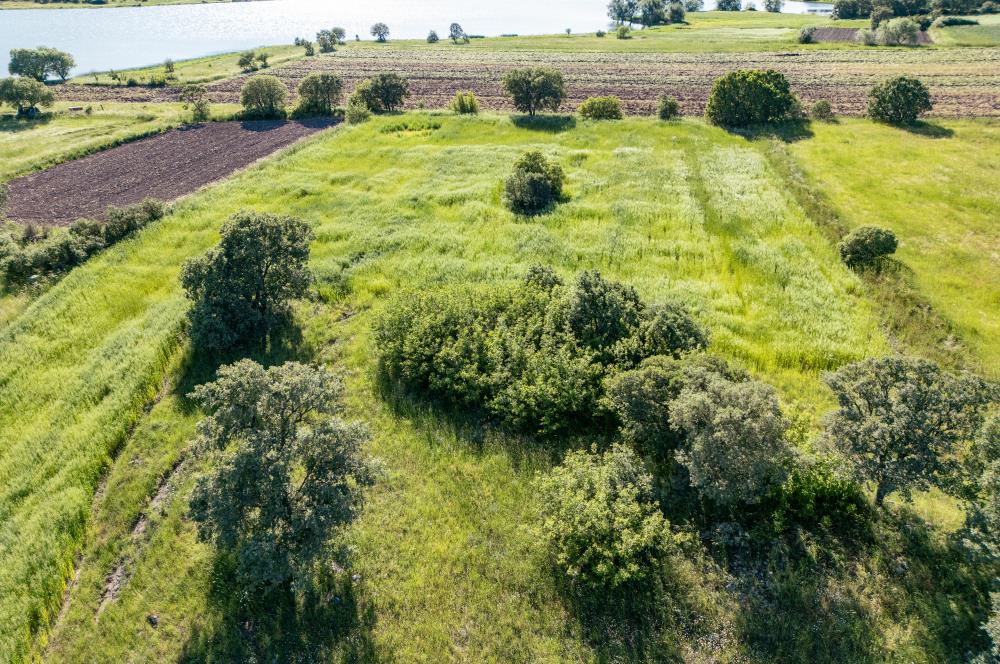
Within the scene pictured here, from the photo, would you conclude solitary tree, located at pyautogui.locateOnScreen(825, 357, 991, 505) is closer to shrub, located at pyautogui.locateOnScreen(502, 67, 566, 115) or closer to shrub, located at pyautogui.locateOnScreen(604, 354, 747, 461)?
shrub, located at pyautogui.locateOnScreen(604, 354, 747, 461)

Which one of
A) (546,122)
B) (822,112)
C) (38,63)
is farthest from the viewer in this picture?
(38,63)

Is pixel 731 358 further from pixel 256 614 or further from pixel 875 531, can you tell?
pixel 256 614

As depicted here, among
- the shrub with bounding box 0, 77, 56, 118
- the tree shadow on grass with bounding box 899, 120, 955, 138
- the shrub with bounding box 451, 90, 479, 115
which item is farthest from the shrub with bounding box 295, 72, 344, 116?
the tree shadow on grass with bounding box 899, 120, 955, 138

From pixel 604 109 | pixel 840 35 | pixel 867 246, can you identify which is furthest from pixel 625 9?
pixel 867 246

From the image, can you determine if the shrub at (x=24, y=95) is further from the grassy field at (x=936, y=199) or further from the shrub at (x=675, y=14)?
the shrub at (x=675, y=14)

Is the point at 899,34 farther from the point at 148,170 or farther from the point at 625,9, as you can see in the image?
the point at 148,170

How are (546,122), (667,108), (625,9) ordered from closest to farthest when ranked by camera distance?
(667,108), (546,122), (625,9)
